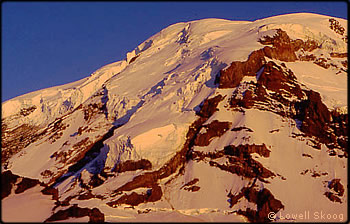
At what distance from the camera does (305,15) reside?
128 meters

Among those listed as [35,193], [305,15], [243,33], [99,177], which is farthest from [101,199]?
[305,15]

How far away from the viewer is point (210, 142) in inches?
3440

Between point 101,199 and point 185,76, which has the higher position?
point 185,76

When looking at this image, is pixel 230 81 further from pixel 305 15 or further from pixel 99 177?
pixel 305 15

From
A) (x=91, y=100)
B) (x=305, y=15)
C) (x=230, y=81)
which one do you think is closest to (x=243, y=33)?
(x=305, y=15)

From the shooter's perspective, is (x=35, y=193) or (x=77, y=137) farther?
(x=77, y=137)

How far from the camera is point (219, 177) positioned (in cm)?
8138

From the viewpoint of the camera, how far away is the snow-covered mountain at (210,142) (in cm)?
7719

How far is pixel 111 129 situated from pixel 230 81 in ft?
83.7

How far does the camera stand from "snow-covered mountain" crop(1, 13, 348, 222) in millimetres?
77188

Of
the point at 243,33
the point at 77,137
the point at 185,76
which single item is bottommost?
the point at 77,137

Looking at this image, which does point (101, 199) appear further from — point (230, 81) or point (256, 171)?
point (230, 81)

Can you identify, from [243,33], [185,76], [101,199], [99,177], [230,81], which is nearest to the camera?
[101,199]

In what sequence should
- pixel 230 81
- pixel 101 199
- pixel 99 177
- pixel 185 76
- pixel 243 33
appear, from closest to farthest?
1. pixel 101 199
2. pixel 99 177
3. pixel 230 81
4. pixel 185 76
5. pixel 243 33
